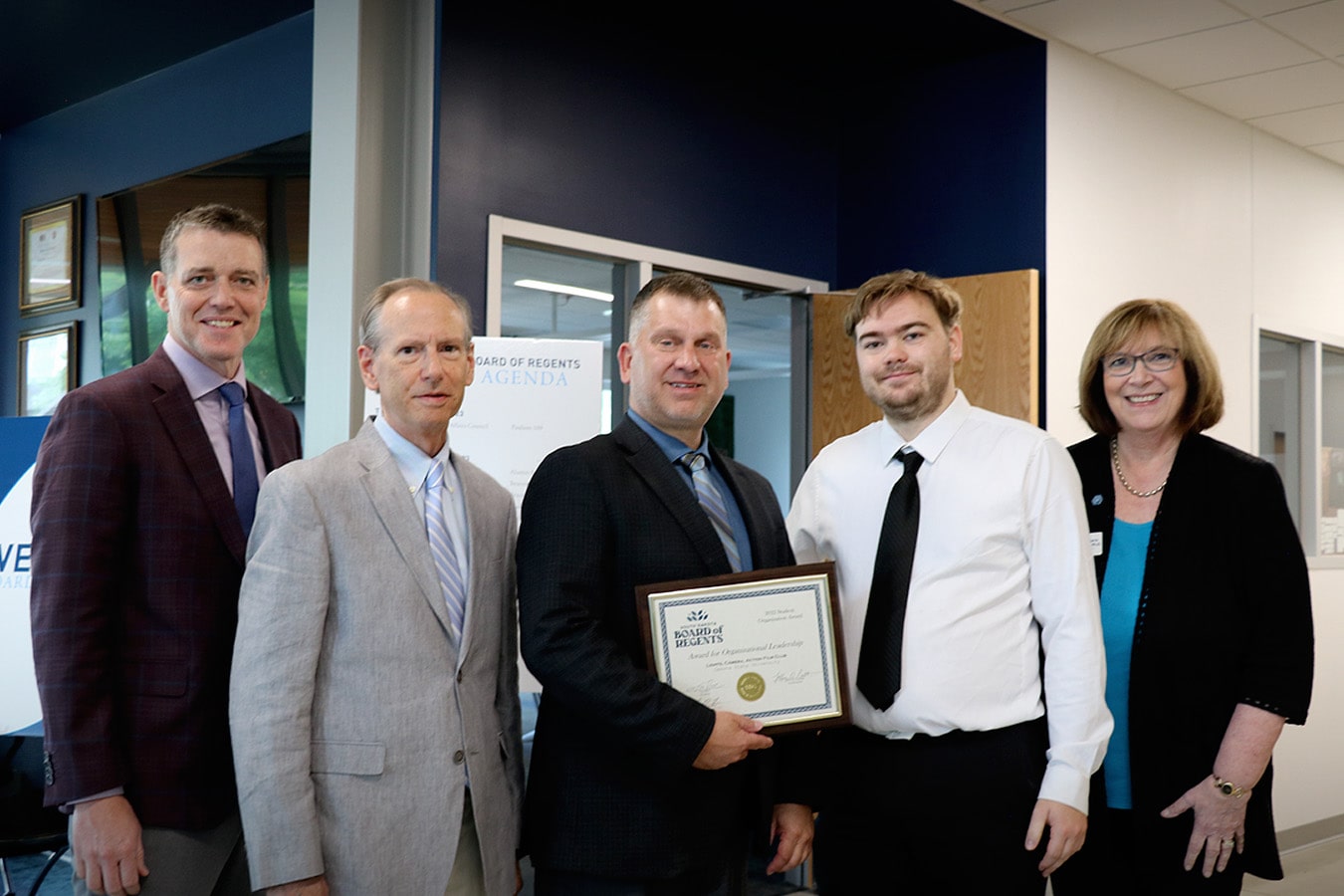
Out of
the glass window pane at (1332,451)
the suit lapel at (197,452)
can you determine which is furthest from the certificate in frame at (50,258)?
the glass window pane at (1332,451)

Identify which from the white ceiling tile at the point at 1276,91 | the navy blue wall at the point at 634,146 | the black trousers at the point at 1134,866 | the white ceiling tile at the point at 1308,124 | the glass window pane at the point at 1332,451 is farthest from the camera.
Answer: the glass window pane at the point at 1332,451

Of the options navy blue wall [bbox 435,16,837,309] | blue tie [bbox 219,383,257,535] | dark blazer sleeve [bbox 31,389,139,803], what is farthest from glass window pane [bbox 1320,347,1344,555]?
dark blazer sleeve [bbox 31,389,139,803]

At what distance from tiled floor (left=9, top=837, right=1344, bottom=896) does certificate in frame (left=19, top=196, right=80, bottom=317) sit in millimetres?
2467

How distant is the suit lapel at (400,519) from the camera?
186 cm

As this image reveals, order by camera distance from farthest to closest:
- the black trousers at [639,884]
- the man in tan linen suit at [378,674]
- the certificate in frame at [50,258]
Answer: the certificate in frame at [50,258] → the black trousers at [639,884] → the man in tan linen suit at [378,674]

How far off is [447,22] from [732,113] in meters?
1.43

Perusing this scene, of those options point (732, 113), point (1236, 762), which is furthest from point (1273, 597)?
point (732, 113)

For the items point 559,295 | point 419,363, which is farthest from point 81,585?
point 559,295

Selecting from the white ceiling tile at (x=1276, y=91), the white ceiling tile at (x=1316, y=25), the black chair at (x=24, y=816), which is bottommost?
the black chair at (x=24, y=816)

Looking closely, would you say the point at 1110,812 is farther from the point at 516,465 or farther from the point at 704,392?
the point at 516,465

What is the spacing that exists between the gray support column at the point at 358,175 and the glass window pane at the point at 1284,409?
4488mm

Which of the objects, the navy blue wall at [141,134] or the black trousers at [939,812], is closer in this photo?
the black trousers at [939,812]

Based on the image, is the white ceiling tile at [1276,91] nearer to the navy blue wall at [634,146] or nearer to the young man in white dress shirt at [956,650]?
the navy blue wall at [634,146]

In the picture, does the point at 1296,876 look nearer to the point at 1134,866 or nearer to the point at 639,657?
the point at 1134,866
